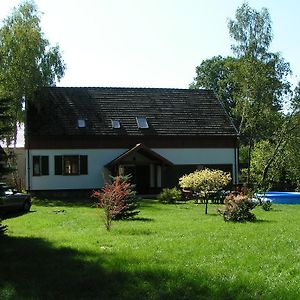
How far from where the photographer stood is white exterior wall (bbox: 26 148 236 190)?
37.5 metres

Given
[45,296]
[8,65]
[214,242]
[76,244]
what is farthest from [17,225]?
[8,65]

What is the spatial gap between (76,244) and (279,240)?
488 cm

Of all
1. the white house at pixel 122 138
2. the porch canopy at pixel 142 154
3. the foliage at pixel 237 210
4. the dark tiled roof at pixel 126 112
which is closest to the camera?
the foliage at pixel 237 210

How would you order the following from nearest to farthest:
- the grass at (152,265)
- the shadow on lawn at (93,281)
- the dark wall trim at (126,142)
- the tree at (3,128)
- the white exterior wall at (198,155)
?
the shadow on lawn at (93,281), the grass at (152,265), the tree at (3,128), the dark wall trim at (126,142), the white exterior wall at (198,155)

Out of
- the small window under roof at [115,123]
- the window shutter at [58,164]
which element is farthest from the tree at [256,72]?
the window shutter at [58,164]

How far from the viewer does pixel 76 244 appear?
12.8 metres

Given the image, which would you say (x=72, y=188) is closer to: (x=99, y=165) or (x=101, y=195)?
(x=99, y=165)

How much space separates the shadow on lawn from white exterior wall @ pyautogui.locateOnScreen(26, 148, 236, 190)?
26.6 m

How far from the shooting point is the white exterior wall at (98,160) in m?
37.5

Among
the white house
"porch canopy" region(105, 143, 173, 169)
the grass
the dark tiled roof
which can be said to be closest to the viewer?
the grass

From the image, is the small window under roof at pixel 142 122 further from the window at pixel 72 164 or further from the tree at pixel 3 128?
the tree at pixel 3 128

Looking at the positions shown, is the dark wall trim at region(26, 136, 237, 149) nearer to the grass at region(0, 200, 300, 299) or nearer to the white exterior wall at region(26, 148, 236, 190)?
the white exterior wall at region(26, 148, 236, 190)

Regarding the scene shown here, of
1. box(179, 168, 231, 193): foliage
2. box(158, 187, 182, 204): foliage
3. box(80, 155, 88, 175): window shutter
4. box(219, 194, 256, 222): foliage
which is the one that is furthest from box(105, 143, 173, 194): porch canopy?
box(219, 194, 256, 222): foliage

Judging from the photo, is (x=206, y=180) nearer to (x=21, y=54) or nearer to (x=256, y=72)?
(x=21, y=54)
